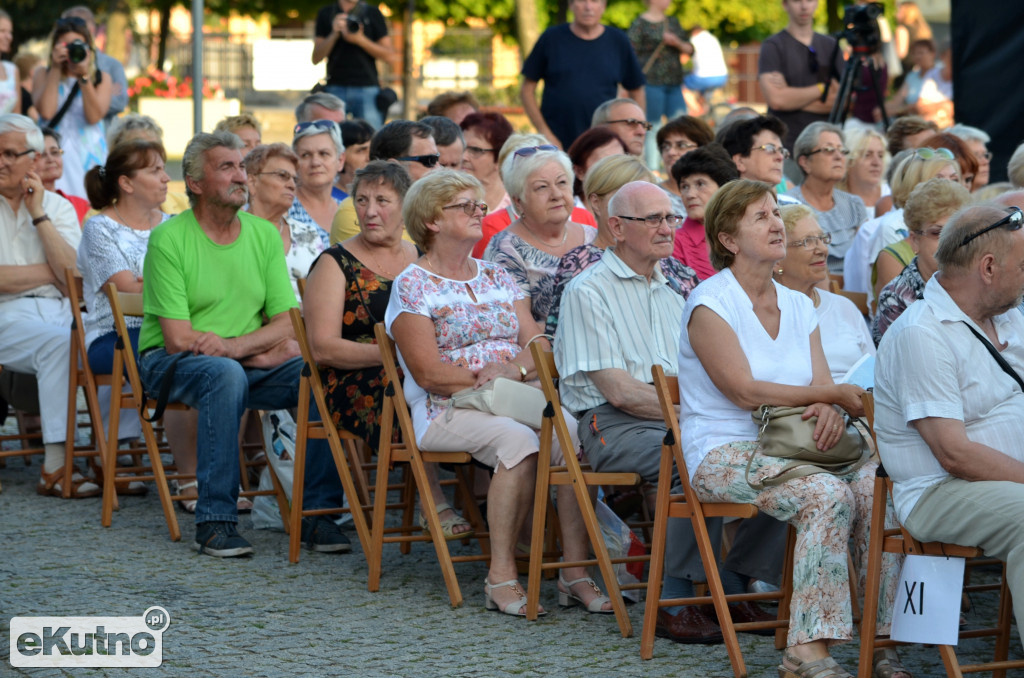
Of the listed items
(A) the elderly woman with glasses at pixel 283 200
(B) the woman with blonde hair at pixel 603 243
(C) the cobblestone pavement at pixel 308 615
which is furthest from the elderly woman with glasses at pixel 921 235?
(A) the elderly woman with glasses at pixel 283 200

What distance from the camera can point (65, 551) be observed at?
239 inches

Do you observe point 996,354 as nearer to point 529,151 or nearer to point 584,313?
point 584,313

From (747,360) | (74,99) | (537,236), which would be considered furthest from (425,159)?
(74,99)

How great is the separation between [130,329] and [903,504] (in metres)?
4.06

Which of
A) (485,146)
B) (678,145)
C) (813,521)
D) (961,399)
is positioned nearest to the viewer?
(961,399)

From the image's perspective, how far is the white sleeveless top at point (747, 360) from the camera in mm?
4789

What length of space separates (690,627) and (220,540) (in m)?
2.12

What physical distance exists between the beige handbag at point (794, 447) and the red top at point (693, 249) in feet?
6.63

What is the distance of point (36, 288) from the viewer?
24.7 ft

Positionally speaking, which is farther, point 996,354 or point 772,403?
point 772,403

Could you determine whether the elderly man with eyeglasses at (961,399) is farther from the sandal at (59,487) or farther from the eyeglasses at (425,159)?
the sandal at (59,487)

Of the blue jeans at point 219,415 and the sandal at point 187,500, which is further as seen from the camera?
the sandal at point 187,500

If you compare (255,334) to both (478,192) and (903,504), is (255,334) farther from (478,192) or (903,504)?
(903,504)

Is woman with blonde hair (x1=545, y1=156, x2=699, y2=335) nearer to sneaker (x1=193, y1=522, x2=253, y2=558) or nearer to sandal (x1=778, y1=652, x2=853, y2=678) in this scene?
sneaker (x1=193, y1=522, x2=253, y2=558)
